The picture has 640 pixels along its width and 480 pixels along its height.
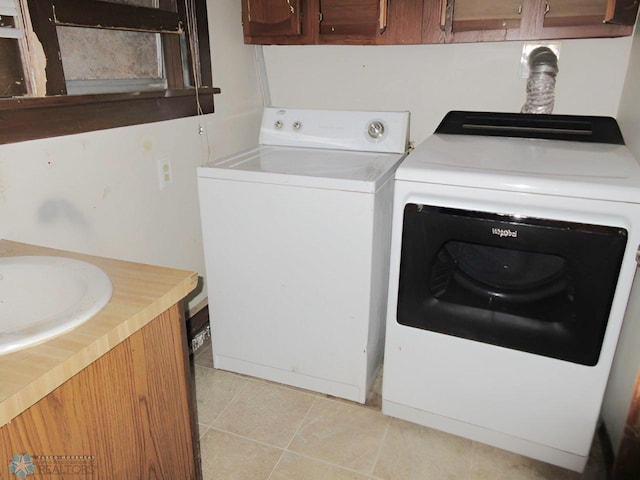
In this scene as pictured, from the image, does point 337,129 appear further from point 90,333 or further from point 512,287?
point 90,333

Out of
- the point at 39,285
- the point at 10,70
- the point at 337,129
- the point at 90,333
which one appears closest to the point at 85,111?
the point at 10,70

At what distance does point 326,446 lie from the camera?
5.07 feet

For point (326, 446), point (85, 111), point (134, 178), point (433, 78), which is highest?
point (433, 78)

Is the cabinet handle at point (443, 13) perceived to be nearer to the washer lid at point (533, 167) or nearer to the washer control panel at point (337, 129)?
the washer control panel at point (337, 129)

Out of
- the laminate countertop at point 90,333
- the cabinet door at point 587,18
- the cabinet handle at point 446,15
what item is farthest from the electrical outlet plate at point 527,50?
the laminate countertop at point 90,333

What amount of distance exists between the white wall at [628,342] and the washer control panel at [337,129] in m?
0.77

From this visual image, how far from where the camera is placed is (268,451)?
153 centimetres

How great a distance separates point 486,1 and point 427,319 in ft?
3.79

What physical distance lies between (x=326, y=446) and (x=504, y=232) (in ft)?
3.04

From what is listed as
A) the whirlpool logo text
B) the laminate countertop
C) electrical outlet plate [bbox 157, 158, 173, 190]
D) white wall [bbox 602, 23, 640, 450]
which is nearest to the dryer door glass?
the whirlpool logo text

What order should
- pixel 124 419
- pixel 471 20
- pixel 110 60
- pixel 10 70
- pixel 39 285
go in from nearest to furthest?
pixel 124 419
pixel 39 285
pixel 10 70
pixel 110 60
pixel 471 20

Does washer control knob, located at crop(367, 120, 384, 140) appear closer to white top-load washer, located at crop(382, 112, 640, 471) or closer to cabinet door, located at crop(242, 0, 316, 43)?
white top-load washer, located at crop(382, 112, 640, 471)

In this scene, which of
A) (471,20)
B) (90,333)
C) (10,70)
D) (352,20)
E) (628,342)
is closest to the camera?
(90,333)

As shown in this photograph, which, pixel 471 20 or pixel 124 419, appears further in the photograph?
pixel 471 20
